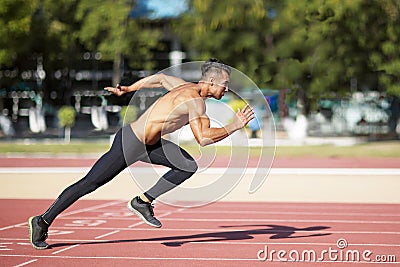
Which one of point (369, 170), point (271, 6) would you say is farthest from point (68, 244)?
point (271, 6)

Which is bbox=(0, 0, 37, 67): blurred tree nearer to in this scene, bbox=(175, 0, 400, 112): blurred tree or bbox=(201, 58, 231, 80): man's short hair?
bbox=(175, 0, 400, 112): blurred tree

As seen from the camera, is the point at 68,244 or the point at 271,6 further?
the point at 271,6

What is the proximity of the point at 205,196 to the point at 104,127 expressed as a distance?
2610cm

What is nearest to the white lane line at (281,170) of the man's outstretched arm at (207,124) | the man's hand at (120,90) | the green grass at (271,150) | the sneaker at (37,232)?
the green grass at (271,150)

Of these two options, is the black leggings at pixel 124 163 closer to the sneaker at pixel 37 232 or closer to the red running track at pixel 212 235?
the sneaker at pixel 37 232

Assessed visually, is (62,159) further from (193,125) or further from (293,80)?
(193,125)

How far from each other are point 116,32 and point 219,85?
36822 millimetres

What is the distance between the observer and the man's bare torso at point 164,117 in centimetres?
880

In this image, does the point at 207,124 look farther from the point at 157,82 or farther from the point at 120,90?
the point at 120,90

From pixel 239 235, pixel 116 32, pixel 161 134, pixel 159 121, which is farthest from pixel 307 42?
pixel 159 121

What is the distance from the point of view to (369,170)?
22.6 m

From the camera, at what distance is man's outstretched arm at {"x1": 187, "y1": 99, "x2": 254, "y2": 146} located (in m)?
8.23

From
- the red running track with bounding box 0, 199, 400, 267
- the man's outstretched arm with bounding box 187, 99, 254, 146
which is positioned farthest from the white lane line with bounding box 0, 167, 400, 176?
the man's outstretched arm with bounding box 187, 99, 254, 146

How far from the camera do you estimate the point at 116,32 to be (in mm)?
44812
